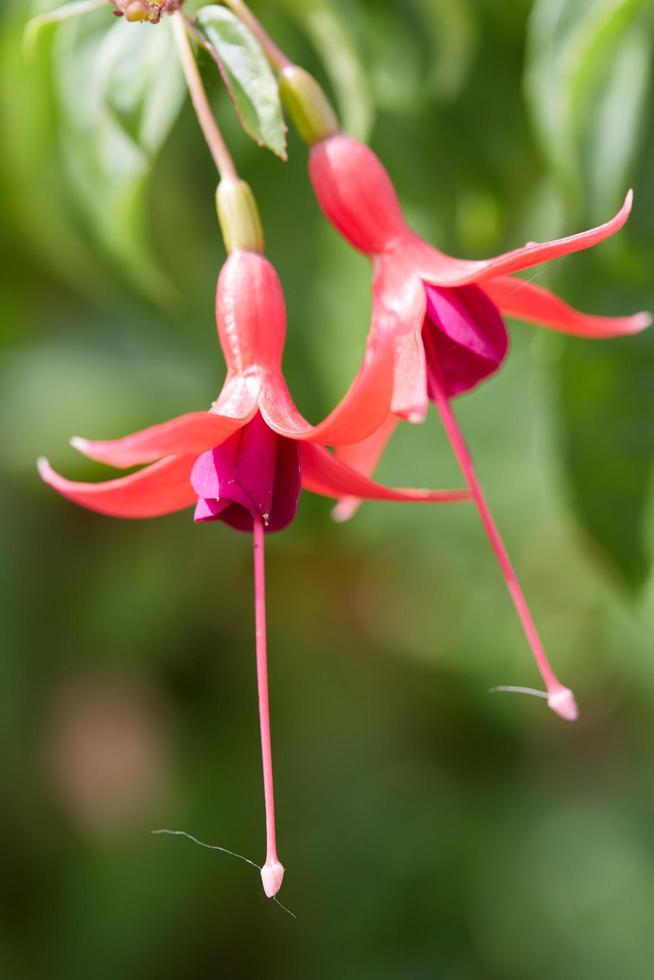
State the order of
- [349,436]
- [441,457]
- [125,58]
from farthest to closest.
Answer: [441,457]
[125,58]
[349,436]

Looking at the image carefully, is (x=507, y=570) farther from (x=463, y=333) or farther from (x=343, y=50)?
(x=343, y=50)

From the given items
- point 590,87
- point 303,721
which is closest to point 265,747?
point 590,87

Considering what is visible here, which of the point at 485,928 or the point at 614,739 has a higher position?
the point at 614,739

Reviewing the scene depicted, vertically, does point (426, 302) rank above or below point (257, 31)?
below

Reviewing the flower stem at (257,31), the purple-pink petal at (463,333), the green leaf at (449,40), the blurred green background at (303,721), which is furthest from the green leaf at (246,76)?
the blurred green background at (303,721)

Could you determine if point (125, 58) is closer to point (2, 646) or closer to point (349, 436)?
point (349, 436)

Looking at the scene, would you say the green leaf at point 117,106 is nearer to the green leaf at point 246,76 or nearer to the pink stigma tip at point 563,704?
the green leaf at point 246,76

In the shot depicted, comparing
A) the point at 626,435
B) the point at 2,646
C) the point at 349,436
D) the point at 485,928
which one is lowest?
the point at 485,928

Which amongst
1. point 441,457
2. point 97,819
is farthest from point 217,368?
point 97,819
